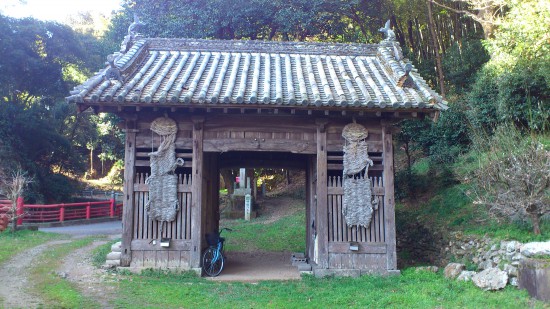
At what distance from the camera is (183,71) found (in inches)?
421

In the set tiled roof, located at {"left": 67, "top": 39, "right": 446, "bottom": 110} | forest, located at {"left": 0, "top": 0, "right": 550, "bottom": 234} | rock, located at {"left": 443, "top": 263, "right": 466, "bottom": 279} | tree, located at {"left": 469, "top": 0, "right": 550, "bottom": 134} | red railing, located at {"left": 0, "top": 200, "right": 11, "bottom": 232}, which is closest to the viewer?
rock, located at {"left": 443, "top": 263, "right": 466, "bottom": 279}

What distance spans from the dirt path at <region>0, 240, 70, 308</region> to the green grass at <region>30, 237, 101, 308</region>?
156mm

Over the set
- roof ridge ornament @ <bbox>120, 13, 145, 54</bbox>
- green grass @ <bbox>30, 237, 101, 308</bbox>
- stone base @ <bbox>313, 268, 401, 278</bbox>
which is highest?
roof ridge ornament @ <bbox>120, 13, 145, 54</bbox>

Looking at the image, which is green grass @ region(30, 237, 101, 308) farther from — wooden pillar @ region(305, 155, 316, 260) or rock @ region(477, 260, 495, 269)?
rock @ region(477, 260, 495, 269)

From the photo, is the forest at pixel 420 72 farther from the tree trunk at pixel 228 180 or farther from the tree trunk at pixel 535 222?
the tree trunk at pixel 228 180

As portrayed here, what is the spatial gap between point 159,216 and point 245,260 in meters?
3.88

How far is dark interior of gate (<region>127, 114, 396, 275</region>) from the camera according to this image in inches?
360

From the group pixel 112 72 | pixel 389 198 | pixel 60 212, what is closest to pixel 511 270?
pixel 389 198

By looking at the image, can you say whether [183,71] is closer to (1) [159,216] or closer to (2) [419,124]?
(1) [159,216]

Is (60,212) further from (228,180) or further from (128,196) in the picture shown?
(128,196)

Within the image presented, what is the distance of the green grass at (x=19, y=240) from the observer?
12.0 metres

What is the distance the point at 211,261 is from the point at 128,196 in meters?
2.31

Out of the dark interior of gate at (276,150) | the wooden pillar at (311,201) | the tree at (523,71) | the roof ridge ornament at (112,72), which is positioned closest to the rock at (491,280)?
the dark interior of gate at (276,150)

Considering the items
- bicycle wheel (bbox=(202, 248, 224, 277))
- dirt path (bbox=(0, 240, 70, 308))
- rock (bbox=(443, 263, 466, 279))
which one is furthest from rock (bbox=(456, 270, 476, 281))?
dirt path (bbox=(0, 240, 70, 308))
